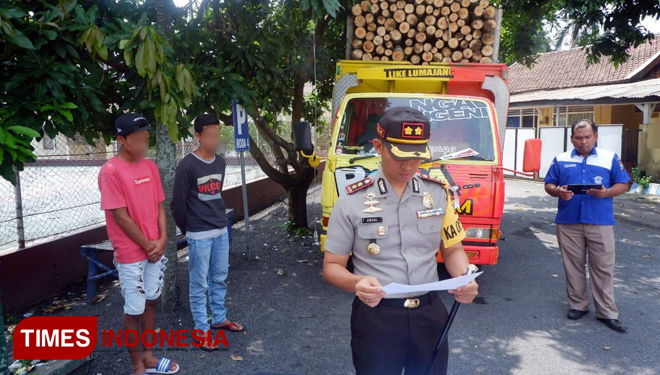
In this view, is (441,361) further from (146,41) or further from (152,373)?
(146,41)

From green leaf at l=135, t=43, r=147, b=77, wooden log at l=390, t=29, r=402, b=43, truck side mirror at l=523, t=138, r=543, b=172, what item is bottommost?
truck side mirror at l=523, t=138, r=543, b=172

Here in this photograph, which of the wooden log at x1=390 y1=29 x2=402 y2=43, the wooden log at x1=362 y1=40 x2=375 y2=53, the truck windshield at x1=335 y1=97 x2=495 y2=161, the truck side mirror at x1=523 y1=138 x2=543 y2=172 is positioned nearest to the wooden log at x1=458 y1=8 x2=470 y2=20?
the wooden log at x1=390 y1=29 x2=402 y2=43

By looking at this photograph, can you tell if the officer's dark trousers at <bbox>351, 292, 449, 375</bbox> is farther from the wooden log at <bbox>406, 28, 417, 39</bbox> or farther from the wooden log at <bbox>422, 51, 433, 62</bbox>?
the wooden log at <bbox>406, 28, 417, 39</bbox>

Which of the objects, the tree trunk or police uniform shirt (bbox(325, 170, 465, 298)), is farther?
the tree trunk

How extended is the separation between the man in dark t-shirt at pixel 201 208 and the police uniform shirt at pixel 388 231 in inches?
76.4

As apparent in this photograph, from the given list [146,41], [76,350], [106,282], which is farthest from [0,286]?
[146,41]

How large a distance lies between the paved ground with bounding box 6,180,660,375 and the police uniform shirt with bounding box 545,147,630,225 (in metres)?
1.04

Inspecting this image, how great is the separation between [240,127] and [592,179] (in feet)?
13.2

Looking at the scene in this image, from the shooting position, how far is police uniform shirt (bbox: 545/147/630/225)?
4.21 m

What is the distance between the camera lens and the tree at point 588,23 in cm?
802

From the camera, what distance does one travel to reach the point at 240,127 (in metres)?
5.88

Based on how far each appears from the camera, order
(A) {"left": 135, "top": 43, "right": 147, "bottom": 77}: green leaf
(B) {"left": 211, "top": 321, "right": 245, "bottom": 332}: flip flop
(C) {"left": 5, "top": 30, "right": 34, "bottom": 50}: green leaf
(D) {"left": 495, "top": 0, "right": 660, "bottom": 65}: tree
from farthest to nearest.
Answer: (D) {"left": 495, "top": 0, "right": 660, "bottom": 65}: tree < (B) {"left": 211, "top": 321, "right": 245, "bottom": 332}: flip flop < (A) {"left": 135, "top": 43, "right": 147, "bottom": 77}: green leaf < (C) {"left": 5, "top": 30, "right": 34, "bottom": 50}: green leaf

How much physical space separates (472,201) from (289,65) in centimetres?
390

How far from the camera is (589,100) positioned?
1403cm
